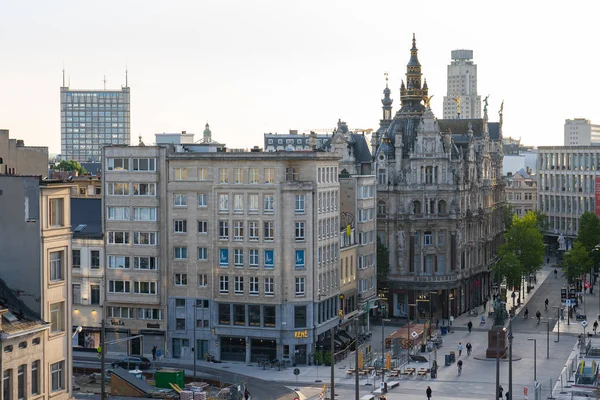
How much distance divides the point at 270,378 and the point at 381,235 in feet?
156

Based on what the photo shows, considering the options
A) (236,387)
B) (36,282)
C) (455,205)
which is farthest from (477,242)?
(36,282)

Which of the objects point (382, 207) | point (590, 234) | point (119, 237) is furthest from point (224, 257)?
point (590, 234)

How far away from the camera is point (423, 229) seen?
153m

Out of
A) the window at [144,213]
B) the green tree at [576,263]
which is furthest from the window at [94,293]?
the green tree at [576,263]

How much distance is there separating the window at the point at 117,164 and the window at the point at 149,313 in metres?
14.0

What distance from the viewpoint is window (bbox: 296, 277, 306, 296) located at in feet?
382

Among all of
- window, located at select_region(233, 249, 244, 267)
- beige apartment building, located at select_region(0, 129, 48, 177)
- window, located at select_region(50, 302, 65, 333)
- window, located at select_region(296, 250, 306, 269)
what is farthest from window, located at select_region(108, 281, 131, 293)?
window, located at select_region(50, 302, 65, 333)

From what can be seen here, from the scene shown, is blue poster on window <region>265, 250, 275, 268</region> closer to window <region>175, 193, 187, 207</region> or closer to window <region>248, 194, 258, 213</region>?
window <region>248, 194, 258, 213</region>

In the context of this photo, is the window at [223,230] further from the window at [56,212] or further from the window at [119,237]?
the window at [56,212]

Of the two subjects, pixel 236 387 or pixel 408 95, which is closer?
pixel 236 387

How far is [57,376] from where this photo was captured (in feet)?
216

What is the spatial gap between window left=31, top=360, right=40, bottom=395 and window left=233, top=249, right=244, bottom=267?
54.5 meters

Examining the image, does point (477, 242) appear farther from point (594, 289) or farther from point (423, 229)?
point (594, 289)

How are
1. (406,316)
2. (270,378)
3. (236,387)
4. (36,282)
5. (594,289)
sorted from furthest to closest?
(594,289) < (406,316) < (270,378) < (236,387) < (36,282)
